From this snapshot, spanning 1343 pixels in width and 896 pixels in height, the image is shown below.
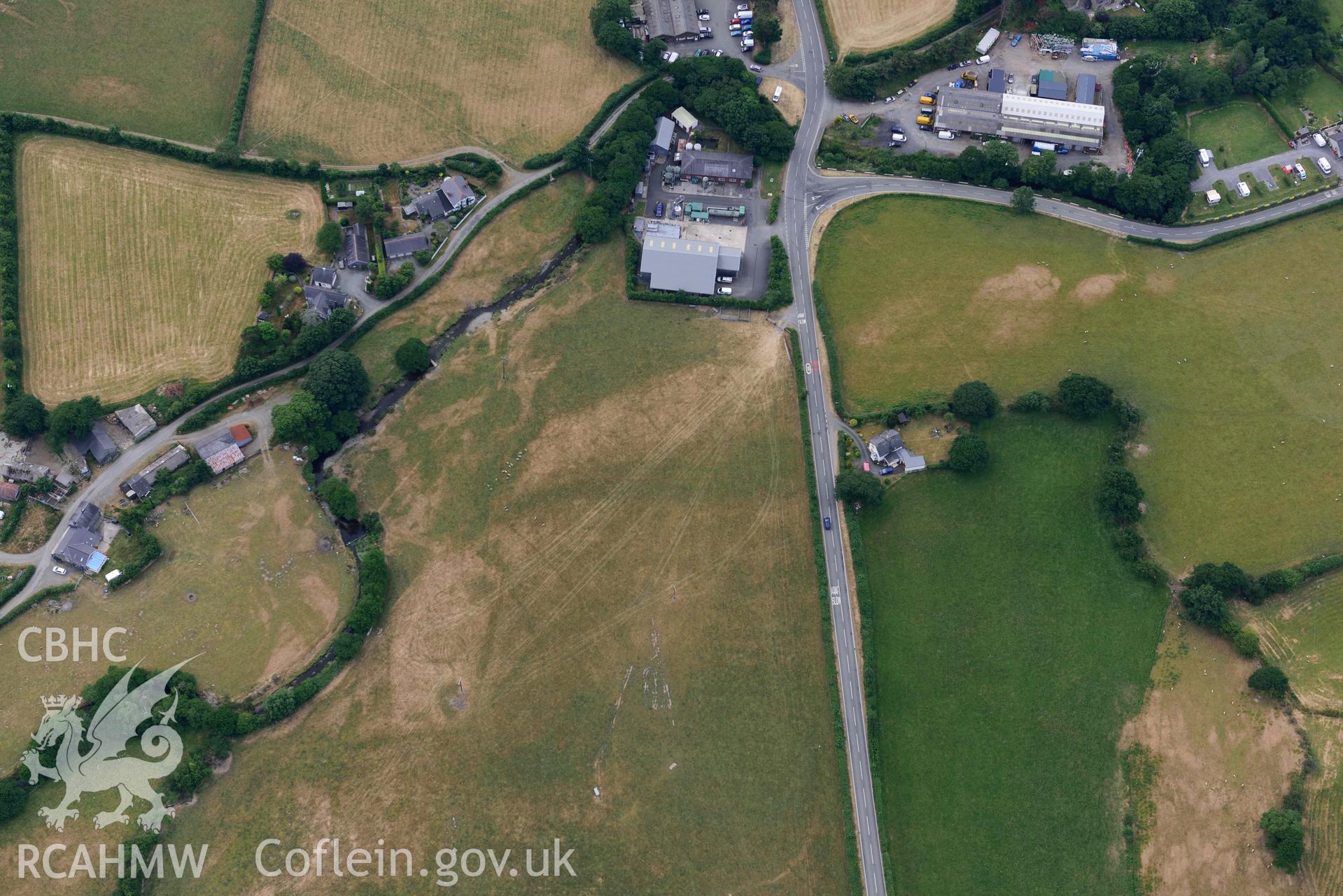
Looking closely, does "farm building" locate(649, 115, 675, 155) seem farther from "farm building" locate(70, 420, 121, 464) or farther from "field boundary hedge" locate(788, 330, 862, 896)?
"farm building" locate(70, 420, 121, 464)

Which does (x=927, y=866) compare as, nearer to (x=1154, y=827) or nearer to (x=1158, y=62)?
(x=1154, y=827)

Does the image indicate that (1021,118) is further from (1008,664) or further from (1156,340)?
(1008,664)

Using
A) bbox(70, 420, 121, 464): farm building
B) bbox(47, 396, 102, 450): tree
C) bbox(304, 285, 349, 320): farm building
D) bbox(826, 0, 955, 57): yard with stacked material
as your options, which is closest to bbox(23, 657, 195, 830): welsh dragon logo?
bbox(70, 420, 121, 464): farm building

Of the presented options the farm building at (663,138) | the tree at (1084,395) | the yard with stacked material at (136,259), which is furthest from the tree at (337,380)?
the tree at (1084,395)

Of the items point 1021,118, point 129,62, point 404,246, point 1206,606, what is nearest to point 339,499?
point 404,246

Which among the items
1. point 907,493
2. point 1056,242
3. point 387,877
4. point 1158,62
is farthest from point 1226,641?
point 387,877

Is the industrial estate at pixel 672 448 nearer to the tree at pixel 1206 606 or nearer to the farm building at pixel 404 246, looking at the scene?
the farm building at pixel 404 246
